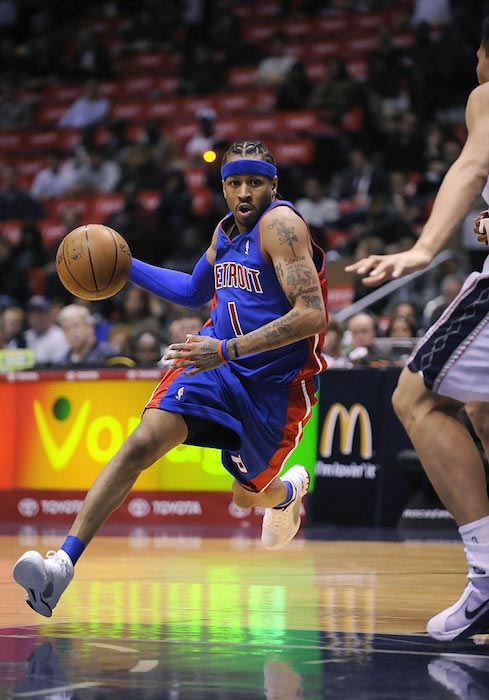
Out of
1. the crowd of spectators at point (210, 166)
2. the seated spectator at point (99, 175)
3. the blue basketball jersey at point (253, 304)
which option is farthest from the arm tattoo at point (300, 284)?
the seated spectator at point (99, 175)

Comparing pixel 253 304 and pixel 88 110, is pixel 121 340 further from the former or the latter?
pixel 88 110

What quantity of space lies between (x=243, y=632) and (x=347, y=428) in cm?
582

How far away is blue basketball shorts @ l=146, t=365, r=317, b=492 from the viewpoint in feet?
16.9

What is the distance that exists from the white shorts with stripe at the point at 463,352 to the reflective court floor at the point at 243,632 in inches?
33.0

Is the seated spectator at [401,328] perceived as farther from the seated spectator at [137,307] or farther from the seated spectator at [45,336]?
the seated spectator at [45,336]

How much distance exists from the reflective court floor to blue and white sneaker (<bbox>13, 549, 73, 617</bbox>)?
10 cm

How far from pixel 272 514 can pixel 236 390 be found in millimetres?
1398

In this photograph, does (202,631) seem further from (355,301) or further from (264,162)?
(355,301)

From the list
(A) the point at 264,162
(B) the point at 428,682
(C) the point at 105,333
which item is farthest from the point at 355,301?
A: (B) the point at 428,682

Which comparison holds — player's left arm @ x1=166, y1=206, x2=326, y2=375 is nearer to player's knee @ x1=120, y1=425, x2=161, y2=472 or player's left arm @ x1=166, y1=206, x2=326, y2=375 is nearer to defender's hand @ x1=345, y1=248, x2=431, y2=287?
player's knee @ x1=120, y1=425, x2=161, y2=472

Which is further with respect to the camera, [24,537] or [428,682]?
[24,537]

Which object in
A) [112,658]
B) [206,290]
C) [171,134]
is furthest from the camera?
[171,134]

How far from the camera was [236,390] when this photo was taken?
5.34 meters

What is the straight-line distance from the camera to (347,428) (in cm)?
1014
